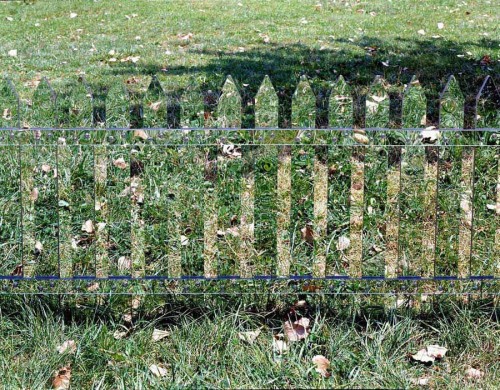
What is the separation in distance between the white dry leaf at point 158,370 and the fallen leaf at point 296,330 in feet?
1.79

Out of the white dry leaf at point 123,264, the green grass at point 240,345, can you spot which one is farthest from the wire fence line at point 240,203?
the green grass at point 240,345

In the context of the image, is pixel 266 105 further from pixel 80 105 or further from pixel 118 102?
pixel 80 105

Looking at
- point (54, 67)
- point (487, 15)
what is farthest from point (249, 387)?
point (487, 15)

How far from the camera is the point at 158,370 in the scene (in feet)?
10.1

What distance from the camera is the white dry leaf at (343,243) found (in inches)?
158

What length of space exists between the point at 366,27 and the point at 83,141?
21.1 feet

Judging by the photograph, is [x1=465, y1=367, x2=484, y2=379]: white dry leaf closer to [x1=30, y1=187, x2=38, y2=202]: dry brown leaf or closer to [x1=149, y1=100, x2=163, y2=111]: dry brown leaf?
[x1=149, y1=100, x2=163, y2=111]: dry brown leaf

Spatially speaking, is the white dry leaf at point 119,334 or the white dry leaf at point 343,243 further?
the white dry leaf at point 343,243

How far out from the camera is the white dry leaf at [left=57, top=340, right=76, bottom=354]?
312cm

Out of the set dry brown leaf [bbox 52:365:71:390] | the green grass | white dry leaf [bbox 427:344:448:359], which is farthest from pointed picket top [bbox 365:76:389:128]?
dry brown leaf [bbox 52:365:71:390]

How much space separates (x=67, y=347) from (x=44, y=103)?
4.07ft

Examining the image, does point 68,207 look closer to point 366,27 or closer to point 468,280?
point 468,280

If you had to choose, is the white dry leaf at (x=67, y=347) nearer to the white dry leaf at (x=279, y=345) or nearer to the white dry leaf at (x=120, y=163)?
the white dry leaf at (x=279, y=345)

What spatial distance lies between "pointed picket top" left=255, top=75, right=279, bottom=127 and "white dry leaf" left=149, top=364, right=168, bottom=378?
1168 millimetres
